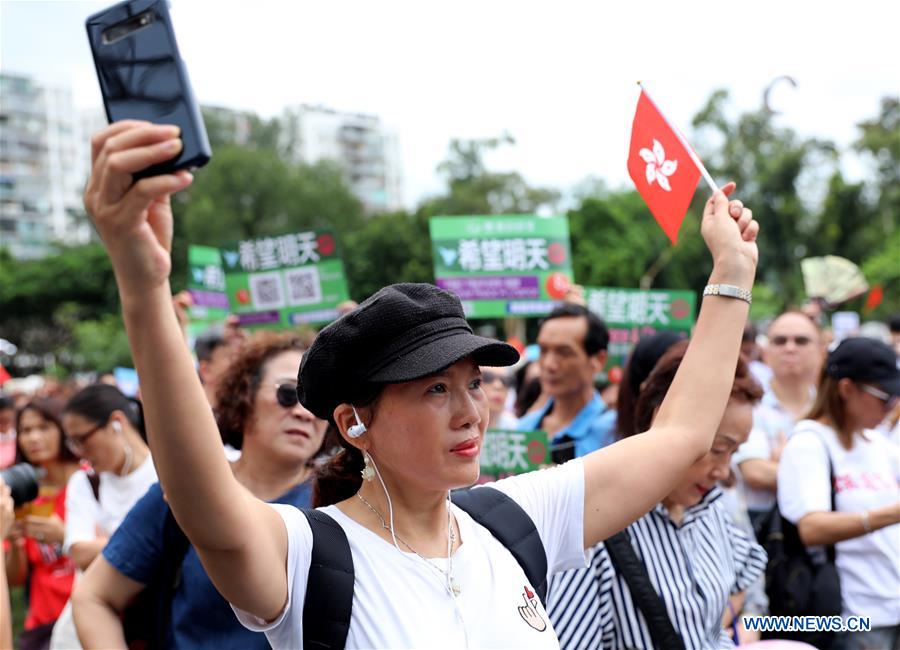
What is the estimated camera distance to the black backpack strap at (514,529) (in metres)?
1.83

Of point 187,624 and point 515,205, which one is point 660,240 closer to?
point 515,205

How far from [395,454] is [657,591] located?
1124 mm

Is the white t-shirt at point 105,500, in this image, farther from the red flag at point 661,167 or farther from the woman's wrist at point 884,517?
the woman's wrist at point 884,517

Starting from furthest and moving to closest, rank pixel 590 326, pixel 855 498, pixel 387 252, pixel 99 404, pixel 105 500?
pixel 387 252
pixel 590 326
pixel 99 404
pixel 105 500
pixel 855 498

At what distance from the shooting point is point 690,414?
6.53 feet

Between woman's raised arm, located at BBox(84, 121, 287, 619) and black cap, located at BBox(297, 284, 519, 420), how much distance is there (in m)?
0.30

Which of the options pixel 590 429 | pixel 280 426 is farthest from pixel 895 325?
pixel 280 426

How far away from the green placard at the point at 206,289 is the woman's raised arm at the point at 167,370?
8.26 m

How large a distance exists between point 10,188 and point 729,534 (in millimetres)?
98114

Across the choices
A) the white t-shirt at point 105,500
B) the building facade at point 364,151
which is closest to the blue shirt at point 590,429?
the white t-shirt at point 105,500

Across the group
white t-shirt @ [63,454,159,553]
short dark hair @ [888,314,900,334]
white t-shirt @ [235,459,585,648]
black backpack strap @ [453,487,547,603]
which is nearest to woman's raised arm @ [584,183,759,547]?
black backpack strap @ [453,487,547,603]

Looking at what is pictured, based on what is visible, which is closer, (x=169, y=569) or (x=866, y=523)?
(x=169, y=569)

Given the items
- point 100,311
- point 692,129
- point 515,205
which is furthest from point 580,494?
point 100,311

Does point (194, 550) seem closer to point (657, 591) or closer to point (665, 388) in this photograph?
point (657, 591)
